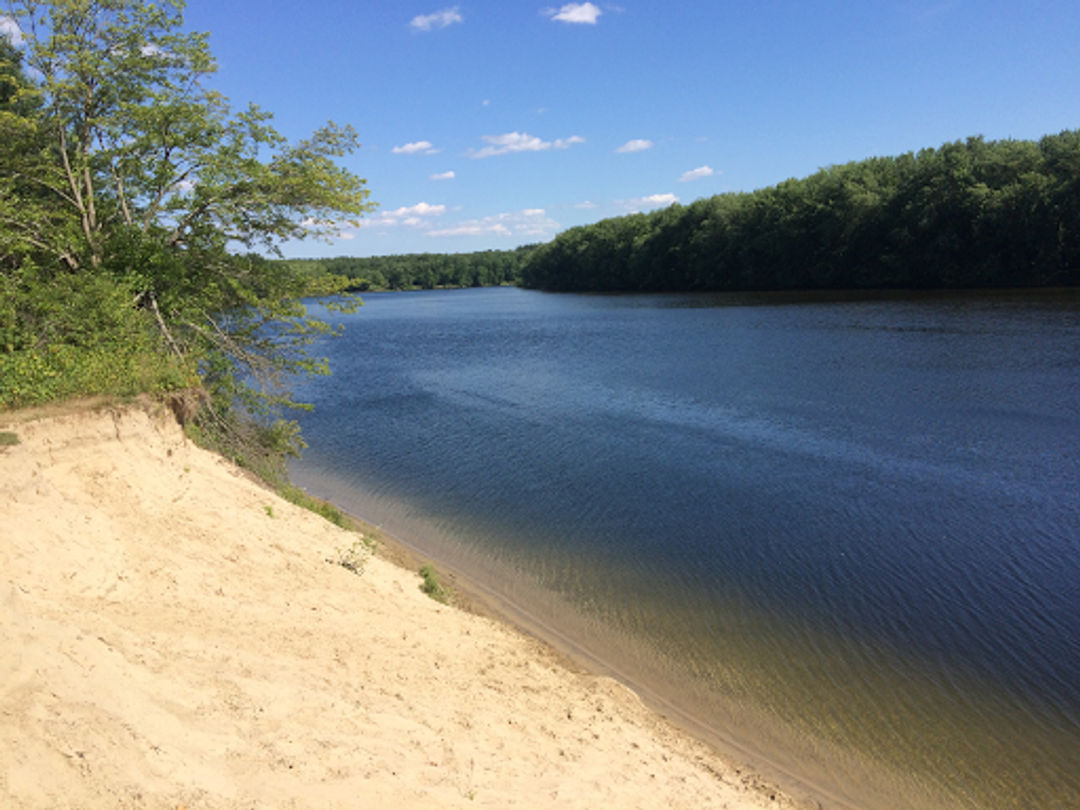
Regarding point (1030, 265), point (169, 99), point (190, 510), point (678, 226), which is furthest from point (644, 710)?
point (678, 226)

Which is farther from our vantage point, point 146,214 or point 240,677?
point 146,214

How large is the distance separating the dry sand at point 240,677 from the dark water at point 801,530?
188 cm

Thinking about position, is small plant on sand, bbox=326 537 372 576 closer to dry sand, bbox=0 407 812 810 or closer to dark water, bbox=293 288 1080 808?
dry sand, bbox=0 407 812 810

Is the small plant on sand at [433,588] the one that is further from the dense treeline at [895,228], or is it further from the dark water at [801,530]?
the dense treeline at [895,228]

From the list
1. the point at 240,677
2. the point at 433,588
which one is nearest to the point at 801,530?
the point at 433,588

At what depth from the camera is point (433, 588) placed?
37.2 ft

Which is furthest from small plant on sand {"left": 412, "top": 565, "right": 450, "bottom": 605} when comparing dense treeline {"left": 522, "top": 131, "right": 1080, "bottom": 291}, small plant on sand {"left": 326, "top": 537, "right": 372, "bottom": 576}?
dense treeline {"left": 522, "top": 131, "right": 1080, "bottom": 291}

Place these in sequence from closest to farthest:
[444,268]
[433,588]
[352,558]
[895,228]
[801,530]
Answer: [352,558]
[433,588]
[801,530]
[895,228]
[444,268]

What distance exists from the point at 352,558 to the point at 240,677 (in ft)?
13.9

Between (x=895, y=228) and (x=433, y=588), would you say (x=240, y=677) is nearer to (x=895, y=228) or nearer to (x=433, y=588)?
(x=433, y=588)

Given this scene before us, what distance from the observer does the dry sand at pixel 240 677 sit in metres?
5.02

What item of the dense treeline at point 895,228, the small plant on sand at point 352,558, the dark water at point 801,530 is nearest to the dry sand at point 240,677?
the small plant on sand at point 352,558

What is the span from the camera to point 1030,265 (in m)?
59.4

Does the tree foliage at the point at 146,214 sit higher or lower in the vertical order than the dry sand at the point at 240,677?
higher
